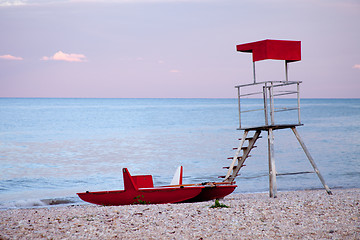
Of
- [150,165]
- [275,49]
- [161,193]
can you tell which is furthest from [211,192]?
[150,165]

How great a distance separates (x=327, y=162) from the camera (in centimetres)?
2716

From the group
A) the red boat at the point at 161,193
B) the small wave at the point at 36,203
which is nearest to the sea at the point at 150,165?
the small wave at the point at 36,203

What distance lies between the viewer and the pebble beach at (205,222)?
8.19 m

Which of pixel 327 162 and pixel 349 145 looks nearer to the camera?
pixel 327 162

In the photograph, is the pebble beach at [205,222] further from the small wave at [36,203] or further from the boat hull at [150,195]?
the small wave at [36,203]

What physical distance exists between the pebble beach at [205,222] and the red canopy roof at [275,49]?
414cm

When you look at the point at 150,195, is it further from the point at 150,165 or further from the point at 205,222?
the point at 150,165

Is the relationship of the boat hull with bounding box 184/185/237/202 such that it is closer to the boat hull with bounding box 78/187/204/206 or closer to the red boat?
the red boat

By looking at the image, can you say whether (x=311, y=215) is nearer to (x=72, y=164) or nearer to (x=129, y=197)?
(x=129, y=197)

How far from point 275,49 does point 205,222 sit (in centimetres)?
580

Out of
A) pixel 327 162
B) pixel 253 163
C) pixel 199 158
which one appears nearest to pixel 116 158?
pixel 199 158

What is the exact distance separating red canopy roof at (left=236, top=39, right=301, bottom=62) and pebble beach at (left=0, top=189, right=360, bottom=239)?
4.14 m

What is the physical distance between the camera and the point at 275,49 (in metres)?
12.6

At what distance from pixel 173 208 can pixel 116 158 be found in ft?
71.7
